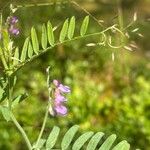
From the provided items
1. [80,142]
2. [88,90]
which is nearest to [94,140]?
[80,142]

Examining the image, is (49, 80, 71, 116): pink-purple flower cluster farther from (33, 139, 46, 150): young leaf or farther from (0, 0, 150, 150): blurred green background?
(0, 0, 150, 150): blurred green background

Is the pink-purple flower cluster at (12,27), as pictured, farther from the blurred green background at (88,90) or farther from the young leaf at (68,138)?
the blurred green background at (88,90)

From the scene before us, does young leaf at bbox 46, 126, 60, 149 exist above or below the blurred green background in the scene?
above

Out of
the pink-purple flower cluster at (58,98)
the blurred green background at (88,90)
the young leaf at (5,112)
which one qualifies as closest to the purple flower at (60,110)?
the pink-purple flower cluster at (58,98)

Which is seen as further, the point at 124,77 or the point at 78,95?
the point at 124,77

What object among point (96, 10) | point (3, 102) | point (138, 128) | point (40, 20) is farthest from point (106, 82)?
point (3, 102)

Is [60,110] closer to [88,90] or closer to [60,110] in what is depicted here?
[60,110]

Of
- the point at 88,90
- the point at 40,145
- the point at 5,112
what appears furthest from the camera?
the point at 88,90

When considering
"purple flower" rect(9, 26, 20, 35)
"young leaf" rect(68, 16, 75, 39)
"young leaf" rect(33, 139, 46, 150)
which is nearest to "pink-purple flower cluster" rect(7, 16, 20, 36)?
"purple flower" rect(9, 26, 20, 35)

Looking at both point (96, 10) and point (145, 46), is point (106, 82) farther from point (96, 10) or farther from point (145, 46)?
point (96, 10)
